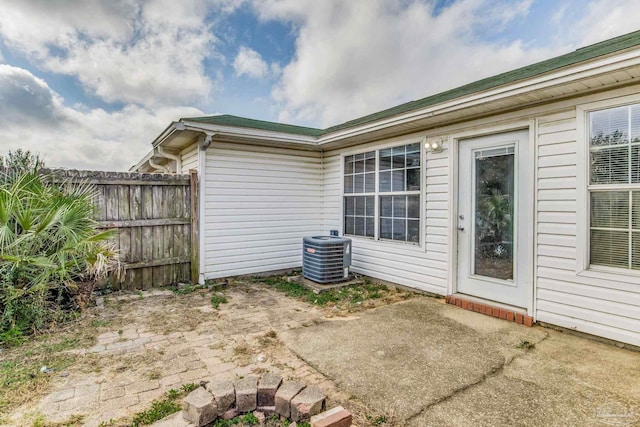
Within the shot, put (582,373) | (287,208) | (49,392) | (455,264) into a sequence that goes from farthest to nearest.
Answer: (287,208)
(455,264)
(582,373)
(49,392)

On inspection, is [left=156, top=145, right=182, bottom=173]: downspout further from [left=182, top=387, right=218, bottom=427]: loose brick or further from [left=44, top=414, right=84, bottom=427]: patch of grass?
[left=182, top=387, right=218, bottom=427]: loose brick

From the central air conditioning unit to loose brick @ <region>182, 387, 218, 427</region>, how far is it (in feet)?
10.2

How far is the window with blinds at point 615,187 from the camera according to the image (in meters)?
2.69

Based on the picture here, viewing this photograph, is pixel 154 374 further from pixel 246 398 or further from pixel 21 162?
pixel 21 162

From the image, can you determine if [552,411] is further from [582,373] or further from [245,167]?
[245,167]

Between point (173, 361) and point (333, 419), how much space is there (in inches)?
59.7

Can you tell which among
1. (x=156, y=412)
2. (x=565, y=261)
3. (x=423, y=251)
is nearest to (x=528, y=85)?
(x=565, y=261)

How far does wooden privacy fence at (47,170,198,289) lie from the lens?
14.6 feet

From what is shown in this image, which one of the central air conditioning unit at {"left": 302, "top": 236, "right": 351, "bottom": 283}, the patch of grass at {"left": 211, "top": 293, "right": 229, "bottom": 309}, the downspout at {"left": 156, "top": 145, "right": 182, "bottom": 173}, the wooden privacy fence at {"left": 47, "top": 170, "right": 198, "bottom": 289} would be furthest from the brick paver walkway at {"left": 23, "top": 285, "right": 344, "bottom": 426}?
the downspout at {"left": 156, "top": 145, "right": 182, "bottom": 173}

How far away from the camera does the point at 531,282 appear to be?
3.33 m

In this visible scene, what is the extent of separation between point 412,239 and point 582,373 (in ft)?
8.40

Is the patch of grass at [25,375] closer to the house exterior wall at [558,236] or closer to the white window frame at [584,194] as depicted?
the house exterior wall at [558,236]

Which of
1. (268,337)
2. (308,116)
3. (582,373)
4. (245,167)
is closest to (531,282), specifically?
(582,373)

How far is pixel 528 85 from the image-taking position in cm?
301
